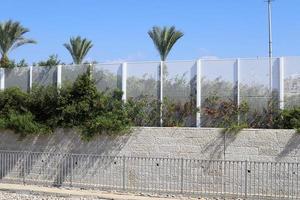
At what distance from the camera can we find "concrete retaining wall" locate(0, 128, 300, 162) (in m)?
18.6

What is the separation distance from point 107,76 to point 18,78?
14.8 ft

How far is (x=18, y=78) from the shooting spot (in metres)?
24.6

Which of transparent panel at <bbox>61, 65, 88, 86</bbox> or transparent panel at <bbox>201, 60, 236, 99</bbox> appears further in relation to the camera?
transparent panel at <bbox>61, 65, 88, 86</bbox>

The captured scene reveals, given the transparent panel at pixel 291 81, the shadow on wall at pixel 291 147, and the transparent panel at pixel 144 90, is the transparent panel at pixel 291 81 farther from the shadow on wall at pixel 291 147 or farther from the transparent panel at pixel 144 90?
the transparent panel at pixel 144 90

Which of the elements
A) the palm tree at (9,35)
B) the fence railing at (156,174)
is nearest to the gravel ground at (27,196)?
the fence railing at (156,174)

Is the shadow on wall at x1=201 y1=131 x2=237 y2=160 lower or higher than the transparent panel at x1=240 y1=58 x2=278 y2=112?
lower

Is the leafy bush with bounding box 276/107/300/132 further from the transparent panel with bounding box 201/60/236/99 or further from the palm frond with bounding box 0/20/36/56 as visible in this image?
the palm frond with bounding box 0/20/36/56

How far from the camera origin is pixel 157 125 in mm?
21391

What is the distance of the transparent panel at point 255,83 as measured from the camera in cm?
2008

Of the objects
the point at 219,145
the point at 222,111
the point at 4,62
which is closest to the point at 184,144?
the point at 219,145

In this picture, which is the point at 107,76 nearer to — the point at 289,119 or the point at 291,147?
the point at 289,119

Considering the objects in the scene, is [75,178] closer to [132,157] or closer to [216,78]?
[132,157]

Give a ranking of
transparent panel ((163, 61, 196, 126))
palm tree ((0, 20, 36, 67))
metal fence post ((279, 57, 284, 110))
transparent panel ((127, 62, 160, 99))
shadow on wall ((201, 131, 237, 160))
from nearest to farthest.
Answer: shadow on wall ((201, 131, 237, 160)) → metal fence post ((279, 57, 284, 110)) → transparent panel ((163, 61, 196, 126)) → transparent panel ((127, 62, 160, 99)) → palm tree ((0, 20, 36, 67))

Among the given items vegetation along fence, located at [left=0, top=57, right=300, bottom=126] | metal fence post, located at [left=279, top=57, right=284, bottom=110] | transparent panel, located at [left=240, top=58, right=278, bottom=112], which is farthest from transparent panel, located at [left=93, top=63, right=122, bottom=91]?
metal fence post, located at [left=279, top=57, right=284, bottom=110]
